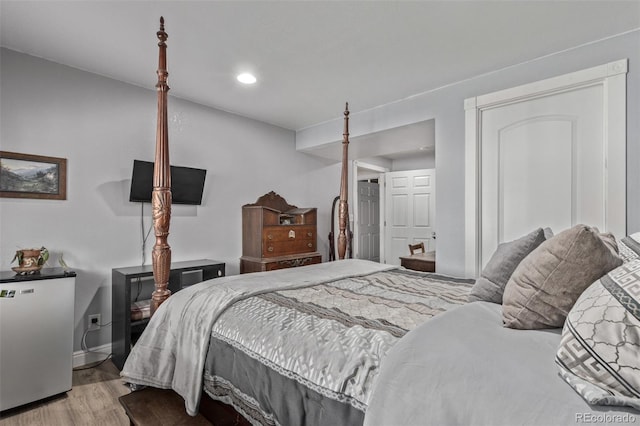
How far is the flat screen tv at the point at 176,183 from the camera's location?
2.91 metres

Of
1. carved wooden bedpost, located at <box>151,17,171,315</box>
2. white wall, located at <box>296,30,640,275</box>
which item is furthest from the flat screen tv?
white wall, located at <box>296,30,640,275</box>

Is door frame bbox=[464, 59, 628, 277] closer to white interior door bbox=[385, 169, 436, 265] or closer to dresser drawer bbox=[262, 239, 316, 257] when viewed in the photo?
dresser drawer bbox=[262, 239, 316, 257]

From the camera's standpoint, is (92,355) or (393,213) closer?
(92,355)

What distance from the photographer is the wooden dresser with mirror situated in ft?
12.2

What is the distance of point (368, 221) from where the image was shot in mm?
6359

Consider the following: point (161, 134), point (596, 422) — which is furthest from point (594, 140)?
point (161, 134)

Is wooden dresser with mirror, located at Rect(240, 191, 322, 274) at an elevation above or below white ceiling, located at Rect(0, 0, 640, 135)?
below

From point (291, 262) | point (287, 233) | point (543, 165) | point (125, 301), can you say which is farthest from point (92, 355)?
point (543, 165)

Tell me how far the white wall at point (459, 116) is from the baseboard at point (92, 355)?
312 cm

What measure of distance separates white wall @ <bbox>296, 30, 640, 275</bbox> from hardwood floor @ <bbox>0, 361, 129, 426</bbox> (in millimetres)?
2778

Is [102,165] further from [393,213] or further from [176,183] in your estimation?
[393,213]

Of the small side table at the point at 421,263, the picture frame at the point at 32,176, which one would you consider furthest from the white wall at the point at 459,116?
the picture frame at the point at 32,176

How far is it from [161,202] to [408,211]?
4639 mm

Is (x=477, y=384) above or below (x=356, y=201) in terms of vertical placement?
below
